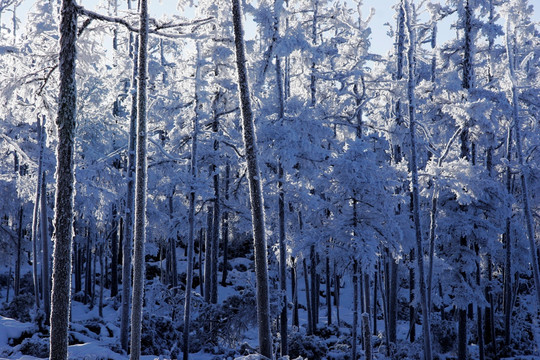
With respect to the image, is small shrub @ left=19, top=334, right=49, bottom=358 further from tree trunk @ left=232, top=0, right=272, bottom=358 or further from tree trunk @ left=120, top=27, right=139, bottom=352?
tree trunk @ left=232, top=0, right=272, bottom=358

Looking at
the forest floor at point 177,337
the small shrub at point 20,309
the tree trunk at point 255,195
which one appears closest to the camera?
Result: the tree trunk at point 255,195

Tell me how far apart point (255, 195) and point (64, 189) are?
4.06 m

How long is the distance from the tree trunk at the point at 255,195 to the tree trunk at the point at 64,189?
12.2 ft

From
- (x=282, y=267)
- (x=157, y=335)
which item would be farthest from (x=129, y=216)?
(x=282, y=267)

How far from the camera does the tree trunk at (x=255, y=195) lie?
1006cm

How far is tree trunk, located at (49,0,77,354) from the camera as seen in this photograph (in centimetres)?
766

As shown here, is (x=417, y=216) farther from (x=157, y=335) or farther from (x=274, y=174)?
(x=157, y=335)

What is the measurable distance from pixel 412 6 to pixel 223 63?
8.86 m

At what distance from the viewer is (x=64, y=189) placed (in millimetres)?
7805

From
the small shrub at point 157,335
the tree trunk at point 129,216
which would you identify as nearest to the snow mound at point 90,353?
the tree trunk at point 129,216

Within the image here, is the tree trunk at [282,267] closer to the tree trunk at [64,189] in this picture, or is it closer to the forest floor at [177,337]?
the forest floor at [177,337]

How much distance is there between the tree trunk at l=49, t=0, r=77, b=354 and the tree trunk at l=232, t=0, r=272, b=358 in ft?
12.2

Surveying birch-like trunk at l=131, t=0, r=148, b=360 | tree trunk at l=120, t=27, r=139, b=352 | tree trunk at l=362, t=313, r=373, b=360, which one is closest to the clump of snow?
tree trunk at l=120, t=27, r=139, b=352

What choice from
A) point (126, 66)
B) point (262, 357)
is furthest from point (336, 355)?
point (126, 66)
